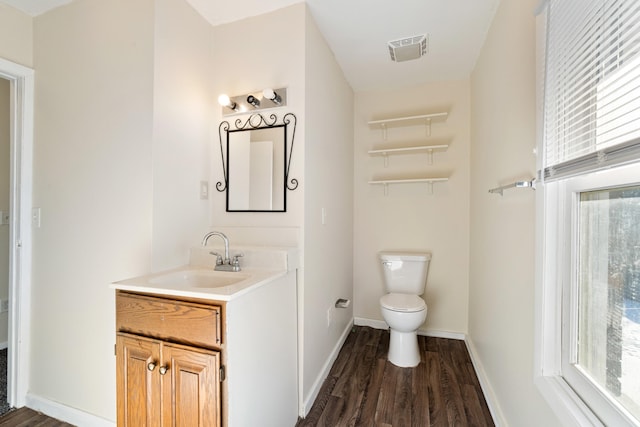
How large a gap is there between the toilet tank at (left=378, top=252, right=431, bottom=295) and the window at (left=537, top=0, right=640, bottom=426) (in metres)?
1.37

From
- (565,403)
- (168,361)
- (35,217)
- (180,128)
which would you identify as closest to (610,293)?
(565,403)

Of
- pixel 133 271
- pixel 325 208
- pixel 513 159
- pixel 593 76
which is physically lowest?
pixel 133 271

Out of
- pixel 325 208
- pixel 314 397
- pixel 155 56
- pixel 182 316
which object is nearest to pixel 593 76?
pixel 325 208

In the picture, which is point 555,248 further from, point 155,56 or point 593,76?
point 155,56

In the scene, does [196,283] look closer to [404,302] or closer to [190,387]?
[190,387]

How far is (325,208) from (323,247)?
0.28 metres

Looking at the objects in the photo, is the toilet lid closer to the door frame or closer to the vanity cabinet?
the vanity cabinet

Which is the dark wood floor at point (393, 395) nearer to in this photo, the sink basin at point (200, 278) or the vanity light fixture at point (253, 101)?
the sink basin at point (200, 278)

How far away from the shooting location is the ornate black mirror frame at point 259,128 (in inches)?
63.0

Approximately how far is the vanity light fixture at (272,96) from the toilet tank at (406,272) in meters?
1.58

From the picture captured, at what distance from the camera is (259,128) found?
A: 1.67 metres

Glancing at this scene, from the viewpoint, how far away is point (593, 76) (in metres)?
0.79

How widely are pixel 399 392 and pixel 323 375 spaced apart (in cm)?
51

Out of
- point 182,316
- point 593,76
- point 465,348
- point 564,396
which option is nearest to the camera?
point 593,76
